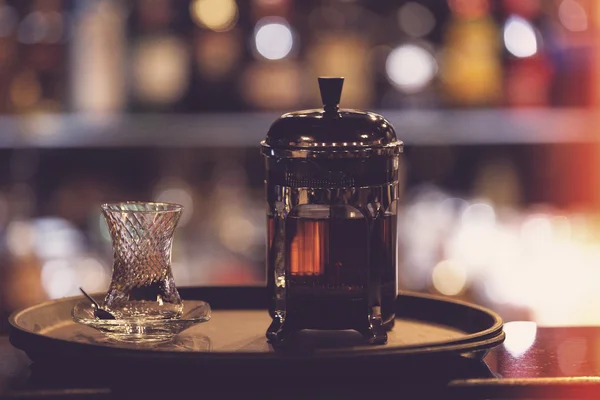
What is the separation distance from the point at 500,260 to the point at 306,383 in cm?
185

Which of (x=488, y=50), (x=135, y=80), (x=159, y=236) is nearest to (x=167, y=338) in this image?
(x=159, y=236)

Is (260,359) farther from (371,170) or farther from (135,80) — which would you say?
(135,80)

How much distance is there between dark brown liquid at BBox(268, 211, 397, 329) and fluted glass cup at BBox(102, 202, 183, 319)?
0.11 m

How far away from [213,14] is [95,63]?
1.09 feet

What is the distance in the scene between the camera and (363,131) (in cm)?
90

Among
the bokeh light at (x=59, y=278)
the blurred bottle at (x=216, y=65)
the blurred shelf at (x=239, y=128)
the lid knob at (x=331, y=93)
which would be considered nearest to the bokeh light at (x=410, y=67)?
the blurred shelf at (x=239, y=128)

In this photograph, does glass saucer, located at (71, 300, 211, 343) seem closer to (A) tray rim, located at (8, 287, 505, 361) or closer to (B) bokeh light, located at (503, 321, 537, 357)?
(A) tray rim, located at (8, 287, 505, 361)

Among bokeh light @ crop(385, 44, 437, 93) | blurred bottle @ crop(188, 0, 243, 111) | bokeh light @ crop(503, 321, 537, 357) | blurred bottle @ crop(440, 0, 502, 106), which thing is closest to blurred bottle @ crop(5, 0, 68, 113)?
blurred bottle @ crop(188, 0, 243, 111)

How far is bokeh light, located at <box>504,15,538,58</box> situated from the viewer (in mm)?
2678

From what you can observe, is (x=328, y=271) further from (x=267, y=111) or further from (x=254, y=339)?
(x=267, y=111)

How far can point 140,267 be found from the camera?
91 cm

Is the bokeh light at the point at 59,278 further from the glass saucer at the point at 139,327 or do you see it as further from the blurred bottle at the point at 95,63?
the glass saucer at the point at 139,327

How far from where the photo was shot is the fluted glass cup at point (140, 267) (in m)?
0.91

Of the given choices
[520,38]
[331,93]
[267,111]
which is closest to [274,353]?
[331,93]
